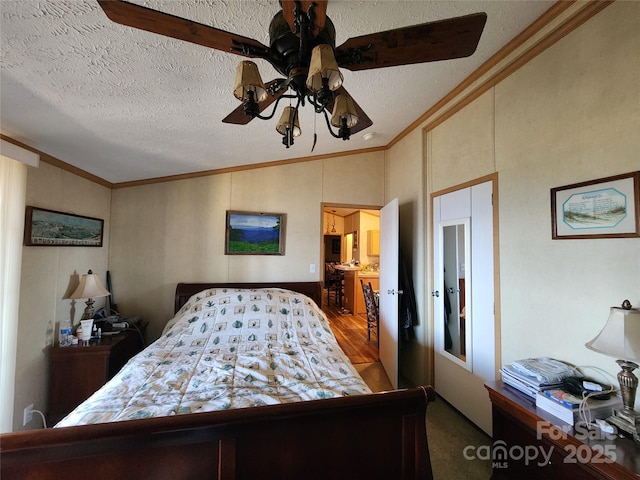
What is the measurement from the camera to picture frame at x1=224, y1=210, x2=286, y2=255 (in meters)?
3.12

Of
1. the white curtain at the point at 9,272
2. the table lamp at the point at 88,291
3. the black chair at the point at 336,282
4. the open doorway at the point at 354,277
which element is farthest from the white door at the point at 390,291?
the black chair at the point at 336,282

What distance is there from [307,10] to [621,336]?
1713 mm

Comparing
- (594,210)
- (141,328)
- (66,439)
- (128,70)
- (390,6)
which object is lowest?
(141,328)

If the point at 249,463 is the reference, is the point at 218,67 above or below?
above

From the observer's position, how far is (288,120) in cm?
125

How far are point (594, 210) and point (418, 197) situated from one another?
160 cm

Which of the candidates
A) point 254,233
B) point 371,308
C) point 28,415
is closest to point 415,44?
point 254,233

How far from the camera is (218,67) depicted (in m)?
1.42

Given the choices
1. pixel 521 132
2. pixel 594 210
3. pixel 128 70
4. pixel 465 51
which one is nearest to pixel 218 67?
pixel 128 70

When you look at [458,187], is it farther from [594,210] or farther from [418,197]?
[594,210]

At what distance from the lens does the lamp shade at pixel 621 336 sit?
3.47ft

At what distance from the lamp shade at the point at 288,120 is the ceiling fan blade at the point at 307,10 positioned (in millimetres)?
342

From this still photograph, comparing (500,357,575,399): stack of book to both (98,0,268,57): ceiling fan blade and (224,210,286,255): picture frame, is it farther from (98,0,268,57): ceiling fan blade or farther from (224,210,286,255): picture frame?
(224,210,286,255): picture frame

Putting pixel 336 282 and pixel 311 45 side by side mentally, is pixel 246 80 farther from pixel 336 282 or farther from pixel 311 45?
pixel 336 282
